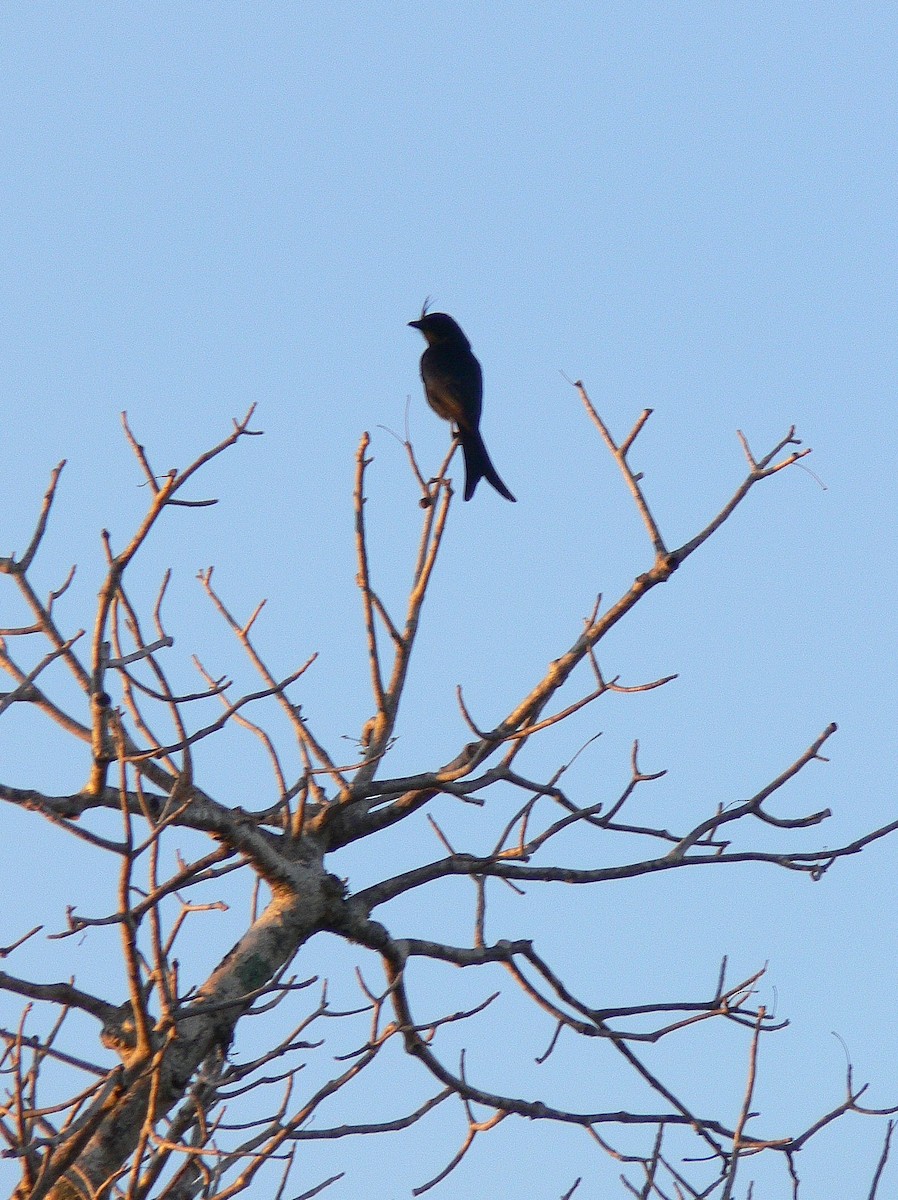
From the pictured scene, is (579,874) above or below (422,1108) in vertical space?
above

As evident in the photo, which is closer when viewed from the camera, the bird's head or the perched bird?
the perched bird

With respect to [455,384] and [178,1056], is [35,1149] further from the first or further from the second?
[455,384]

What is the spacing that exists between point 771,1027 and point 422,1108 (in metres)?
1.06

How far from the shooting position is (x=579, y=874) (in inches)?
161

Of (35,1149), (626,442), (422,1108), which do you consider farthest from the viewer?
(626,442)

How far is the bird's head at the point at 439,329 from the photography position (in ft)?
29.8

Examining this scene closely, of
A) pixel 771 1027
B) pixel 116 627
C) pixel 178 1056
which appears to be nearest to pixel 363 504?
pixel 116 627

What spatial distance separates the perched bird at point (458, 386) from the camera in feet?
26.1

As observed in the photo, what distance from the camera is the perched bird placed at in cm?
796

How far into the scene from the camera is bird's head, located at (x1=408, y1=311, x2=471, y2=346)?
9.09m

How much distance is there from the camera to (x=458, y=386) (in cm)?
852

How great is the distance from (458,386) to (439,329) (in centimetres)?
75

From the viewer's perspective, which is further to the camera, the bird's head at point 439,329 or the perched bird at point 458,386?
the bird's head at point 439,329

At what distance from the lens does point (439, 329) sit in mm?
9125
